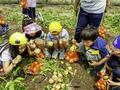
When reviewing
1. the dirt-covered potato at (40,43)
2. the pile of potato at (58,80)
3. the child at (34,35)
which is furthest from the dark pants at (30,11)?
the pile of potato at (58,80)

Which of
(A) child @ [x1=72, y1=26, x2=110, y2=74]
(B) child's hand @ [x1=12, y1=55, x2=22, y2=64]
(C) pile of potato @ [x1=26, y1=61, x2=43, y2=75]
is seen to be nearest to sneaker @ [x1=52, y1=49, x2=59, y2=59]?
(C) pile of potato @ [x1=26, y1=61, x2=43, y2=75]

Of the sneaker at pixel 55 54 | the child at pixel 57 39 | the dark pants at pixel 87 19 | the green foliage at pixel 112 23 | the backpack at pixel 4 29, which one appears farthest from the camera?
the green foliage at pixel 112 23

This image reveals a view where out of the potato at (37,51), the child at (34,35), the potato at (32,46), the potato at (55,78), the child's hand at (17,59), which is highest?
the child at (34,35)

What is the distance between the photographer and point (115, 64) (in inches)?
255

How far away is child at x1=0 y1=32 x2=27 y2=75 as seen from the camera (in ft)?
22.8

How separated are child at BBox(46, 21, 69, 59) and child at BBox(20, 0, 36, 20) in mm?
1600

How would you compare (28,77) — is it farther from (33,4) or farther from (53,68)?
(33,4)

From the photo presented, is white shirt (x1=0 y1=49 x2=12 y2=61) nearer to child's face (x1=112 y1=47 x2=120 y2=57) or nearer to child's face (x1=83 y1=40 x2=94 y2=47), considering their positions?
child's face (x1=83 y1=40 x2=94 y2=47)

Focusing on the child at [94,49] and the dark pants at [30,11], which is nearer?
the child at [94,49]

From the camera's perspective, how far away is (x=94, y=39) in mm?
6875

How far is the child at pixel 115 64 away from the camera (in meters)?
6.26

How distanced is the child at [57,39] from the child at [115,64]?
106cm

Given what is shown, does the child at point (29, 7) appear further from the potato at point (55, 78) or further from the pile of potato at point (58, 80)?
the potato at point (55, 78)

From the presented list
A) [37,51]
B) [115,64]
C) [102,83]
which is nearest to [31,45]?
[37,51]
